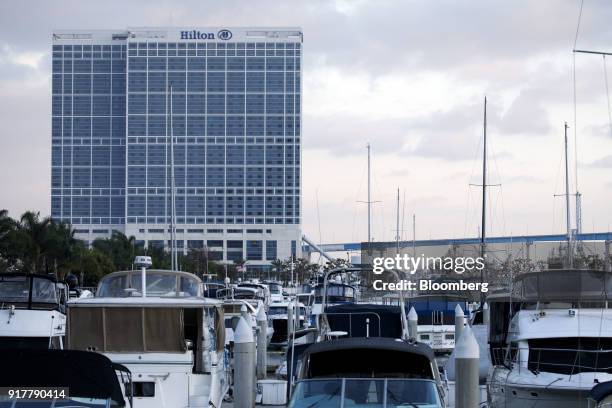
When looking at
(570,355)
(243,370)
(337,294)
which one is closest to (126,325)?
(243,370)

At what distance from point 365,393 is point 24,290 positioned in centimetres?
1212

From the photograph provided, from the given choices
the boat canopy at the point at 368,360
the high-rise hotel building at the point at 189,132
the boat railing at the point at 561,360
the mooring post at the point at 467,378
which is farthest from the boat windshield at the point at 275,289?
the high-rise hotel building at the point at 189,132

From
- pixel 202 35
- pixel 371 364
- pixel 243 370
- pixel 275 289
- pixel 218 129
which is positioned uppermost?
pixel 202 35

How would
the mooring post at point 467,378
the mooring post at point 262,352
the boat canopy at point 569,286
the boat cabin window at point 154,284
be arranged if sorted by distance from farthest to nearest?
the mooring post at point 262,352
the boat cabin window at point 154,284
the boat canopy at point 569,286
the mooring post at point 467,378

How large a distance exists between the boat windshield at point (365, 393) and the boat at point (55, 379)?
2.37m

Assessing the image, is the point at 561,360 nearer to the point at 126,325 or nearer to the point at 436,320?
the point at 126,325

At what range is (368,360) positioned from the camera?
1395 cm

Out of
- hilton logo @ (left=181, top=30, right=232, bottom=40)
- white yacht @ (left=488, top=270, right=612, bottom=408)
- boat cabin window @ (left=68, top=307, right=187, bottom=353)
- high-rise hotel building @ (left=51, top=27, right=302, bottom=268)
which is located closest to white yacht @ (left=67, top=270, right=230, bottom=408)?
boat cabin window @ (left=68, top=307, right=187, bottom=353)

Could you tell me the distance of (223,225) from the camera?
15138 cm

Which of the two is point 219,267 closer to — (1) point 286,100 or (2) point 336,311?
(1) point 286,100

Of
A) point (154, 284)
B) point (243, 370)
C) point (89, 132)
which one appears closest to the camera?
point (243, 370)

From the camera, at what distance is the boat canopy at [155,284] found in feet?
69.1

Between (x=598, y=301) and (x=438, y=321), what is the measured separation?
49.4 feet

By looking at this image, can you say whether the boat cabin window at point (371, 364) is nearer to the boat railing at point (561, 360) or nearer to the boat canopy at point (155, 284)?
the boat railing at point (561, 360)
